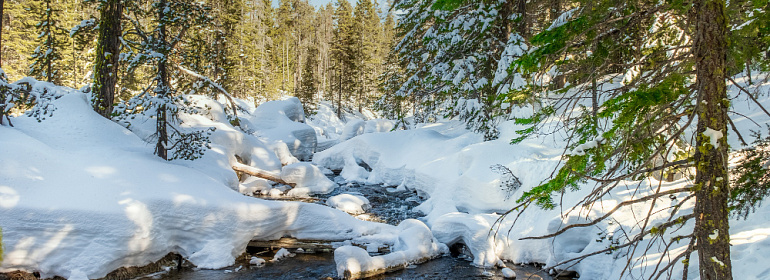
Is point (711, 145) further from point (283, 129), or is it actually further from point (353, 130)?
point (353, 130)

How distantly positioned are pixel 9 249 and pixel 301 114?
24.2 m

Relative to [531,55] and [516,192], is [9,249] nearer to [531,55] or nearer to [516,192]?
[531,55]

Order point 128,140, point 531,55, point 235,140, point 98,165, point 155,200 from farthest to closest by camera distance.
A: 1. point 235,140
2. point 128,140
3. point 98,165
4. point 155,200
5. point 531,55

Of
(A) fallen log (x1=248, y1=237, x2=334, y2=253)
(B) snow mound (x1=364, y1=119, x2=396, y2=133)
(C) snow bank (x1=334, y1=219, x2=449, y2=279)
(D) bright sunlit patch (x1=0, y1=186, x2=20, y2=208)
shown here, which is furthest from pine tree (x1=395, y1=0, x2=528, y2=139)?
(B) snow mound (x1=364, y1=119, x2=396, y2=133)

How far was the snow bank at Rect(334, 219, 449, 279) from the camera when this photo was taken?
7.33 meters

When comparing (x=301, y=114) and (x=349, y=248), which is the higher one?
(x=301, y=114)

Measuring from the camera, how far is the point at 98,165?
775 centimetres

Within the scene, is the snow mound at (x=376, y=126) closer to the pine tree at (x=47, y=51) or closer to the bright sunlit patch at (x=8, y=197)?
the pine tree at (x=47, y=51)

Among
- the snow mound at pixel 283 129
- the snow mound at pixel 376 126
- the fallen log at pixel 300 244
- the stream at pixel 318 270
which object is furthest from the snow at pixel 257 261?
the snow mound at pixel 376 126

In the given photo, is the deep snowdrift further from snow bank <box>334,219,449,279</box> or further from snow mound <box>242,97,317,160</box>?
snow mound <box>242,97,317,160</box>

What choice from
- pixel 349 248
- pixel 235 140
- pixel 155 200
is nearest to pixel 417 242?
pixel 349 248

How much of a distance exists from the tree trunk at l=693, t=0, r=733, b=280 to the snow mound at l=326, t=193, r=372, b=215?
9.81 meters

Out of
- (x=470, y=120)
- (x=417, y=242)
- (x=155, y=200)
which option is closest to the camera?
(x=155, y=200)

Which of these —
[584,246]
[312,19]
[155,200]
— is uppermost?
[312,19]
